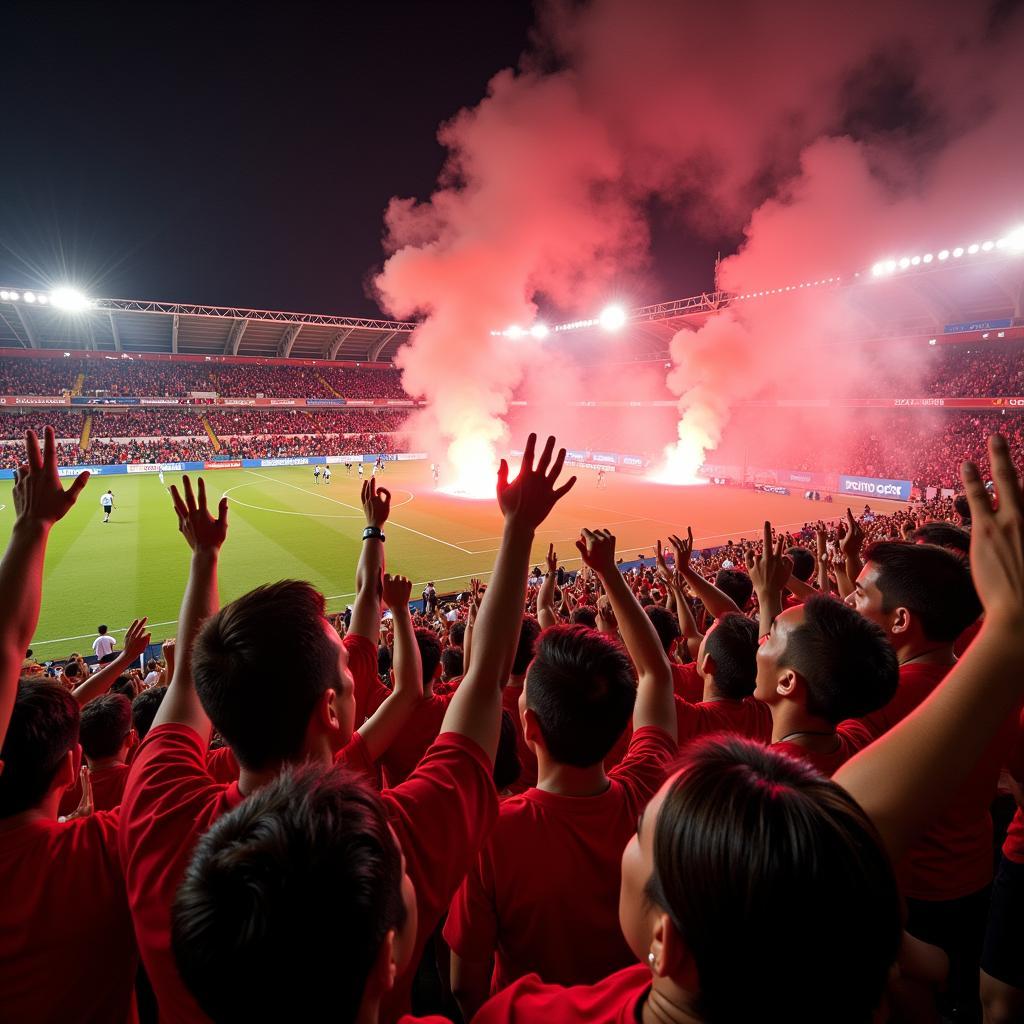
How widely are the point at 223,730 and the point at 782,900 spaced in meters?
1.65

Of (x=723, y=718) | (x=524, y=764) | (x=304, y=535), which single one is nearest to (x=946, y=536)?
(x=723, y=718)

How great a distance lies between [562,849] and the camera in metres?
2.08

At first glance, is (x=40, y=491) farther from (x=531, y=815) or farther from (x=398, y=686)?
(x=531, y=815)

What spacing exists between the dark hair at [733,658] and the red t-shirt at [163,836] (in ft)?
9.50

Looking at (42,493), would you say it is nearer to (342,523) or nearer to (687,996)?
(687,996)

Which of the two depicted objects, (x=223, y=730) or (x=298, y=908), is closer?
(x=298, y=908)

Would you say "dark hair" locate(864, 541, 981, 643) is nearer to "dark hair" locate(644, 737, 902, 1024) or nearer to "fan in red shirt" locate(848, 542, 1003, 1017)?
"fan in red shirt" locate(848, 542, 1003, 1017)

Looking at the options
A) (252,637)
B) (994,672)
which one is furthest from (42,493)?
(994,672)

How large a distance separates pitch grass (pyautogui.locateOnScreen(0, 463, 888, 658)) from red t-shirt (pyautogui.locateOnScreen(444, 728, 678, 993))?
1552 cm

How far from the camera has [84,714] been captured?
3.82 metres

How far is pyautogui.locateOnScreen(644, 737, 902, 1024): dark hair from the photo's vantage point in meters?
0.96

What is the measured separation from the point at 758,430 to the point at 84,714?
53.3 metres

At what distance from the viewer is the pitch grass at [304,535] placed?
17328 mm

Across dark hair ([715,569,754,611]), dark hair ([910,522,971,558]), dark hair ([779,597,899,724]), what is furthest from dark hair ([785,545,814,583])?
dark hair ([779,597,899,724])
